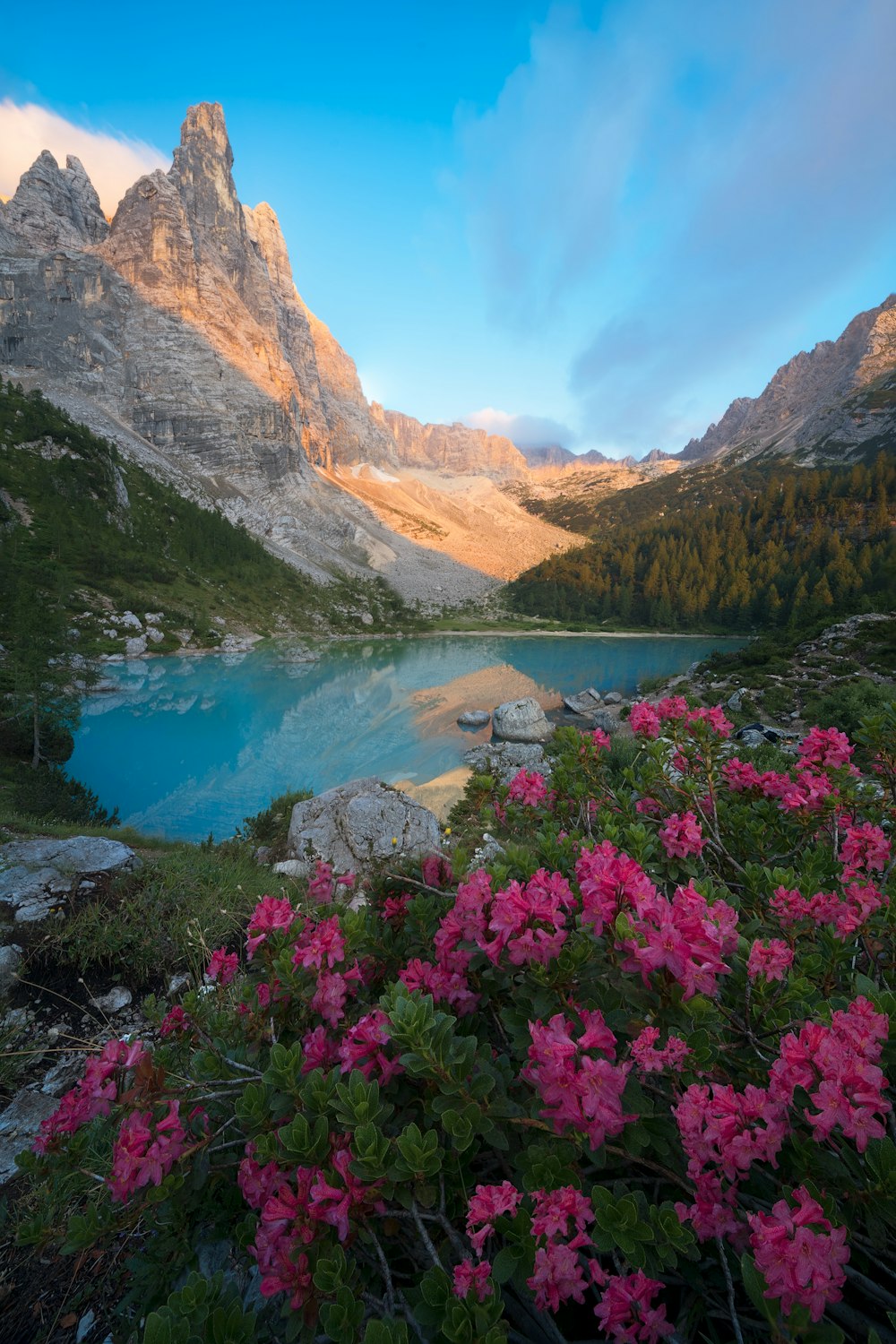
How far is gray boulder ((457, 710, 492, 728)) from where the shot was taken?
28.5 meters

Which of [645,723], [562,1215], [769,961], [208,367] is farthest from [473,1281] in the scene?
[208,367]

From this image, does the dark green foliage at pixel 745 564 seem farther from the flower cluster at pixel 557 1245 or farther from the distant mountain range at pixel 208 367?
→ the flower cluster at pixel 557 1245

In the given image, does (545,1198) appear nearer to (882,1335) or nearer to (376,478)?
(882,1335)

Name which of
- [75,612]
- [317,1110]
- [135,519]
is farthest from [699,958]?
[135,519]

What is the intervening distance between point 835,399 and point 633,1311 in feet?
648

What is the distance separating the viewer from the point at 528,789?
12.2 feet

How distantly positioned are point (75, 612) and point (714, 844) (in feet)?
164

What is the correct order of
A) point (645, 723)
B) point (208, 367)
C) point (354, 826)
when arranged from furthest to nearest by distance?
point (208, 367), point (354, 826), point (645, 723)

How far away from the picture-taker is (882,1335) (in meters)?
1.10

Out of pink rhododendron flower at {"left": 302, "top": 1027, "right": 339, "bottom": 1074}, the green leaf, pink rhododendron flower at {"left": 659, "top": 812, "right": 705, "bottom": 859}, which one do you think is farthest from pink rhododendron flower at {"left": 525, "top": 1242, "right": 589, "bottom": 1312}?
pink rhododendron flower at {"left": 659, "top": 812, "right": 705, "bottom": 859}

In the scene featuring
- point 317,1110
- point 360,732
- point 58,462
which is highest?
point 58,462

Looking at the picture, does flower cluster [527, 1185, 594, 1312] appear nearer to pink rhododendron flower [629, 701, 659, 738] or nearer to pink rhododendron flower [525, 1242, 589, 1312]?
pink rhododendron flower [525, 1242, 589, 1312]

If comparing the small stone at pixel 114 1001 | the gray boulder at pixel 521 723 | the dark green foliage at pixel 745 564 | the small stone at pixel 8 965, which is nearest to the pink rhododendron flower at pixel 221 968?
the small stone at pixel 114 1001

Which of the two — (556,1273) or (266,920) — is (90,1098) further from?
(556,1273)
